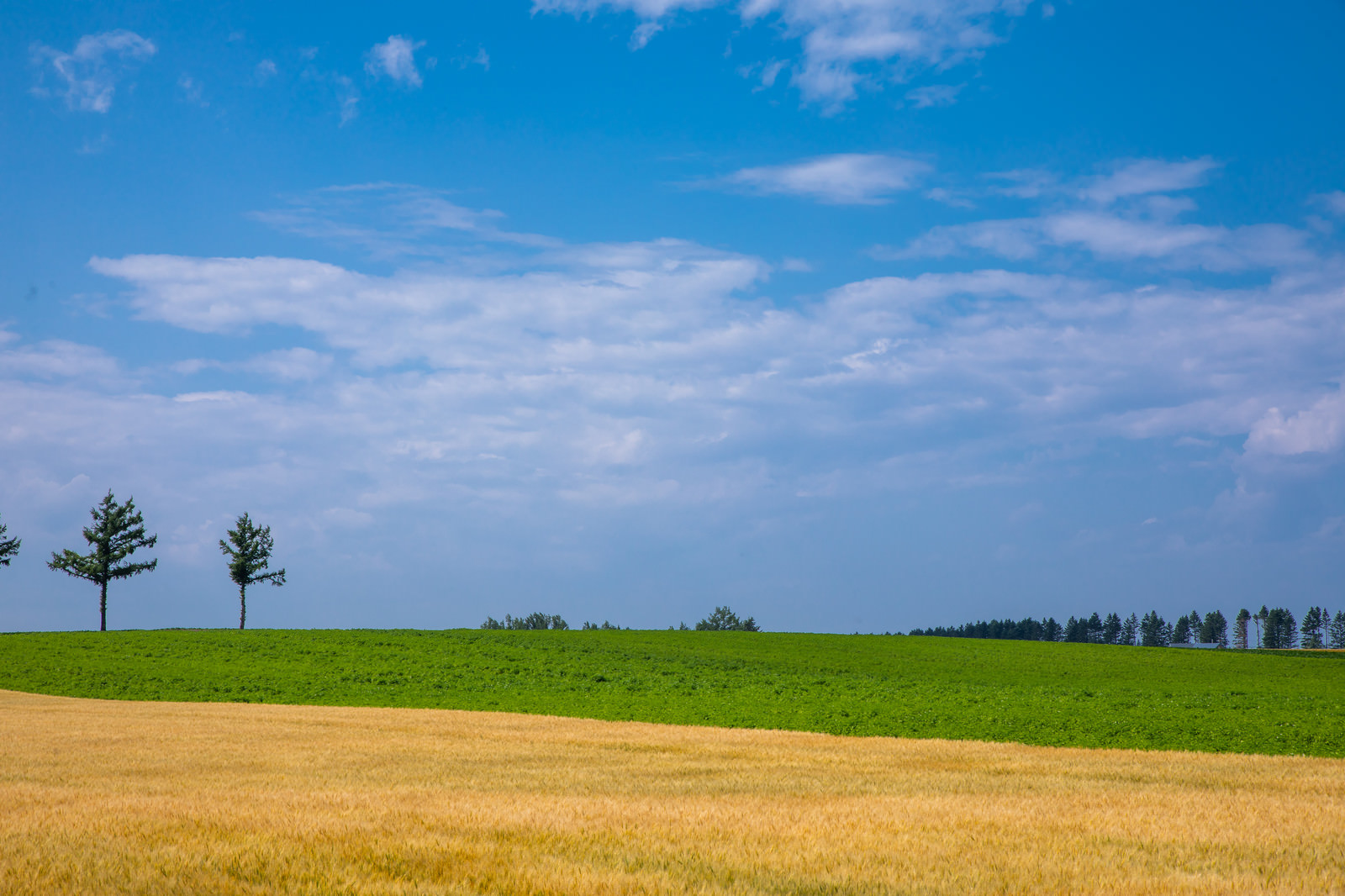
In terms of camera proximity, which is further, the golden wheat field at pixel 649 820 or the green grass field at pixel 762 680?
the green grass field at pixel 762 680

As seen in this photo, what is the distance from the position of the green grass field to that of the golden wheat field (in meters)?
7.60

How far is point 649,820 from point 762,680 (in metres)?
35.4

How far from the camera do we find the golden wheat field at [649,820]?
9.14m

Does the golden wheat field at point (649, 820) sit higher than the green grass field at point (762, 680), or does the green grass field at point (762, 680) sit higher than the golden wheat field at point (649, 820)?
the golden wheat field at point (649, 820)

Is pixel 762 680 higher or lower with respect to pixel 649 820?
lower

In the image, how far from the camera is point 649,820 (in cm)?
1208

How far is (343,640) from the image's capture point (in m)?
64.4

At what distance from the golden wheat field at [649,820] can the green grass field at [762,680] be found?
24.9ft

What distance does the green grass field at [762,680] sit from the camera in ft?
101

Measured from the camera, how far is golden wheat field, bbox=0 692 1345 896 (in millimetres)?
9141

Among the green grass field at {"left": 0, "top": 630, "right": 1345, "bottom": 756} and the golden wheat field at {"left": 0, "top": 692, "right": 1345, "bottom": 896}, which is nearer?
the golden wheat field at {"left": 0, "top": 692, "right": 1345, "bottom": 896}

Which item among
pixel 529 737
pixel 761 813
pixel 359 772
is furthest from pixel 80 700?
A: pixel 761 813

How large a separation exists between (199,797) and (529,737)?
13.2m

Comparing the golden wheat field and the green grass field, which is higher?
the golden wheat field
